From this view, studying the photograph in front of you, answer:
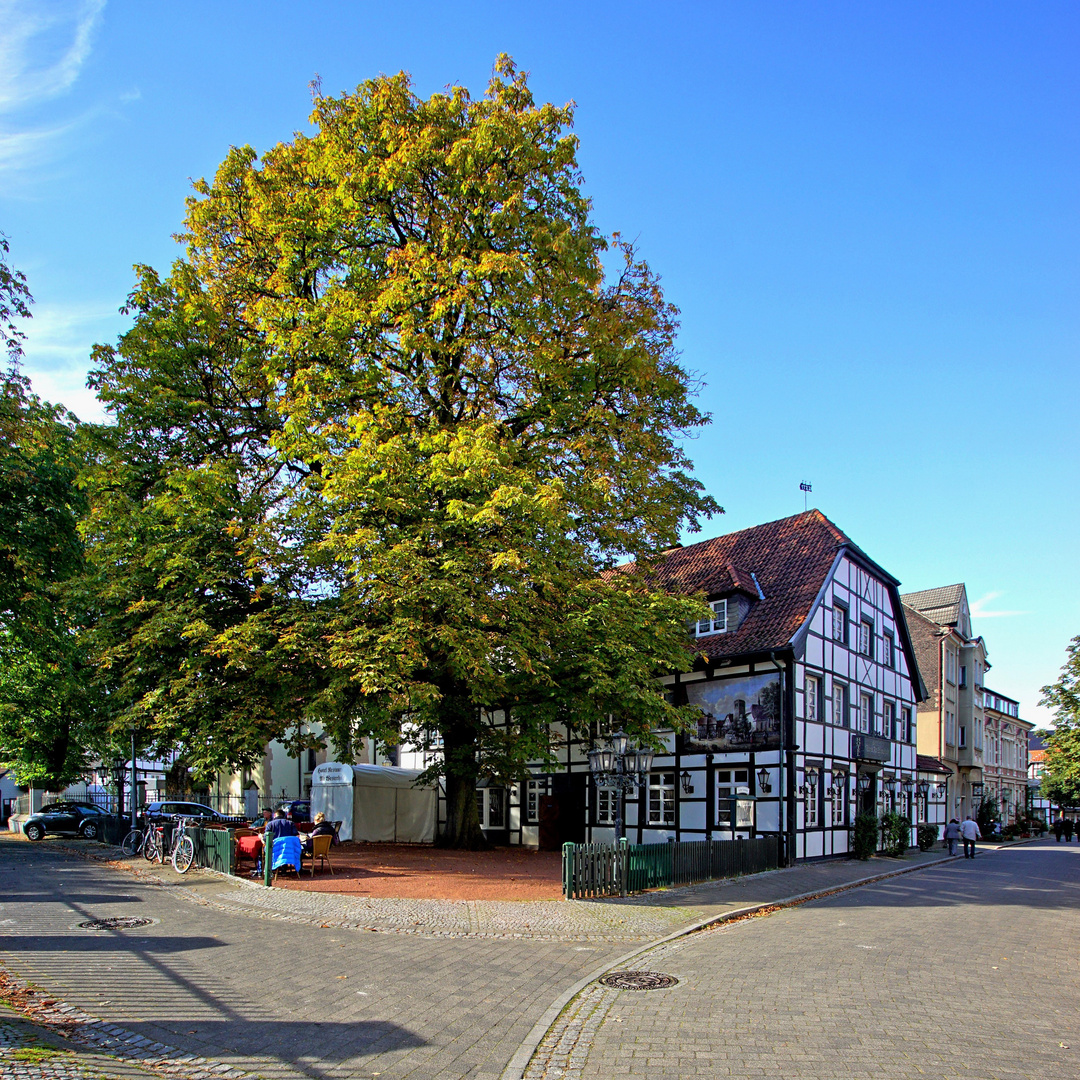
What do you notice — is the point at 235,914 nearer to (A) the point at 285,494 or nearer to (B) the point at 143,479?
(A) the point at 285,494

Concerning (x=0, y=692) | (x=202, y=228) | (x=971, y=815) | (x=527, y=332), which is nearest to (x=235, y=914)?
(x=527, y=332)

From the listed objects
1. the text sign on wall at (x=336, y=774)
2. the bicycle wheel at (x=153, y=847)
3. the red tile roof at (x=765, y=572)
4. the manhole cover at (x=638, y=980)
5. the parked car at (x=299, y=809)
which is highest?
the red tile roof at (x=765, y=572)

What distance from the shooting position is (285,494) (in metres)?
21.0

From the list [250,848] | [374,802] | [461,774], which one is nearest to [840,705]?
[461,774]

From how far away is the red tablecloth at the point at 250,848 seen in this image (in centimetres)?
1845

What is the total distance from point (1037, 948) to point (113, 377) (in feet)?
73.3

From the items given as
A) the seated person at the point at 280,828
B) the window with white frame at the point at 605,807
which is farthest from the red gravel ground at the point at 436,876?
the window with white frame at the point at 605,807

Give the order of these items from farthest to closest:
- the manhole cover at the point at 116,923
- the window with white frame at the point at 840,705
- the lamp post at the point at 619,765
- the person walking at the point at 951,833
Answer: the person walking at the point at 951,833
the window with white frame at the point at 840,705
the lamp post at the point at 619,765
the manhole cover at the point at 116,923

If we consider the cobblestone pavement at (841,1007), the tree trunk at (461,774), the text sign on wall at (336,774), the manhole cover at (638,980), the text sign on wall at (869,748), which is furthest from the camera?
the text sign on wall at (869,748)

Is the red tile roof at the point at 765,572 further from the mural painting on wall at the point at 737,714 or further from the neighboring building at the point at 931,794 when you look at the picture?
the neighboring building at the point at 931,794

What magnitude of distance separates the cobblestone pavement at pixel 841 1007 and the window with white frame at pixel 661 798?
38.8 feet

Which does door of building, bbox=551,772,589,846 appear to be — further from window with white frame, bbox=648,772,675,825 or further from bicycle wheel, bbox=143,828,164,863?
bicycle wheel, bbox=143,828,164,863

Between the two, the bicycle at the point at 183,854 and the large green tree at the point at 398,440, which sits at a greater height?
the large green tree at the point at 398,440

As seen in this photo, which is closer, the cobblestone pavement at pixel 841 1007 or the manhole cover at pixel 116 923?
the cobblestone pavement at pixel 841 1007
